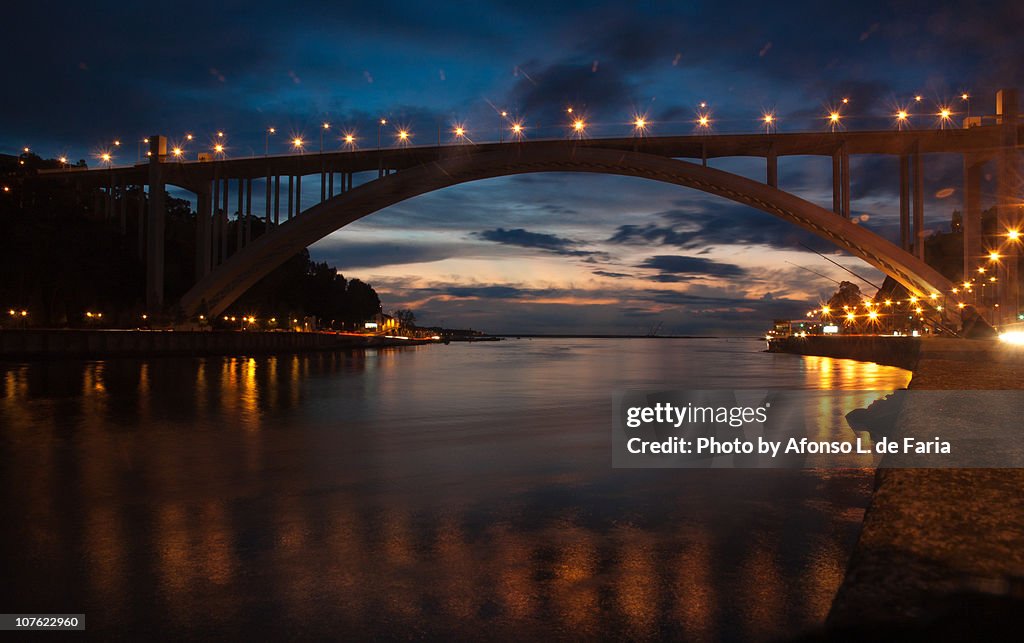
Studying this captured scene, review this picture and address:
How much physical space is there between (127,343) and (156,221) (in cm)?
1071

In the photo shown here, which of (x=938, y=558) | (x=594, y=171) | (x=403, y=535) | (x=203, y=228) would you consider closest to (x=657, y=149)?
(x=594, y=171)

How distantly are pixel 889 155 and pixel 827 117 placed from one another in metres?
4.49

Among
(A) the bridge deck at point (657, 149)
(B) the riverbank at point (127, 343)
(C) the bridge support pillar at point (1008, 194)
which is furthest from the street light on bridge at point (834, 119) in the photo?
(B) the riverbank at point (127, 343)

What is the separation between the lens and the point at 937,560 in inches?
190

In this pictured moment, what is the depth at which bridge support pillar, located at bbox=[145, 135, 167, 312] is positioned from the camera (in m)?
52.5

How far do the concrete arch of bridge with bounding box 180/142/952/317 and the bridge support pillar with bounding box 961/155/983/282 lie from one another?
332 centimetres

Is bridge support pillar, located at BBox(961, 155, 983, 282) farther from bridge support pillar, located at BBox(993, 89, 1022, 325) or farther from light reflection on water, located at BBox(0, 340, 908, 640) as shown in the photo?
light reflection on water, located at BBox(0, 340, 908, 640)

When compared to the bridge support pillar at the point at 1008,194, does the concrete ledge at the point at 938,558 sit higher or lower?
lower

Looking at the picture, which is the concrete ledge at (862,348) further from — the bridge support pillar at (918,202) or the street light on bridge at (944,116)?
the street light on bridge at (944,116)

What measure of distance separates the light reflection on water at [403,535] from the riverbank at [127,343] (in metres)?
29.5

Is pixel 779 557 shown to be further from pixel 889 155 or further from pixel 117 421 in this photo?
pixel 889 155

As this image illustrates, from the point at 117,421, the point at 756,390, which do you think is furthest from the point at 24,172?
the point at 756,390

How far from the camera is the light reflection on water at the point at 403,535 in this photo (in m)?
5.27

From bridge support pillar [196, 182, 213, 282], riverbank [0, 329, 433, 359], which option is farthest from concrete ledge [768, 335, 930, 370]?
bridge support pillar [196, 182, 213, 282]
